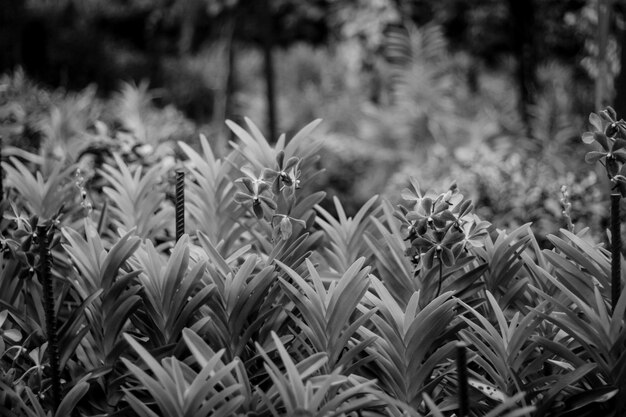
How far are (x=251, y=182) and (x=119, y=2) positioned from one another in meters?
→ 10.5

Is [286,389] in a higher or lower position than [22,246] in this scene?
lower

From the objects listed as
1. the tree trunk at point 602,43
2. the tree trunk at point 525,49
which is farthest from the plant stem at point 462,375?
the tree trunk at point 525,49

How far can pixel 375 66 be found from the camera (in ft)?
28.0

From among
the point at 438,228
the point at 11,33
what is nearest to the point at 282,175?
the point at 438,228

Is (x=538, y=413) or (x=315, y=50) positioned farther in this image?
(x=315, y=50)

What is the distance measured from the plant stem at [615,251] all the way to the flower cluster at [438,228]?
0.26 metres

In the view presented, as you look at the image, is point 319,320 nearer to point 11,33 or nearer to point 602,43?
point 602,43

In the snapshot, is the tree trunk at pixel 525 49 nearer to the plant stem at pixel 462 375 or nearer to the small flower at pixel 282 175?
the small flower at pixel 282 175

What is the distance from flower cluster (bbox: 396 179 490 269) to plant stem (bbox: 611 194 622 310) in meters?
0.26

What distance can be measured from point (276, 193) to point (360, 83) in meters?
7.33

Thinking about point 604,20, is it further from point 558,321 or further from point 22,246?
point 22,246

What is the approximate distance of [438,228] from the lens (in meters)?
1.50

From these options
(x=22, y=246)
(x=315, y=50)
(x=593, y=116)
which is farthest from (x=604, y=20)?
(x=315, y=50)

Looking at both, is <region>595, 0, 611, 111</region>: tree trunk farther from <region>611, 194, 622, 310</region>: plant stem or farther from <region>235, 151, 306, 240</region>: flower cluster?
<region>235, 151, 306, 240</region>: flower cluster
